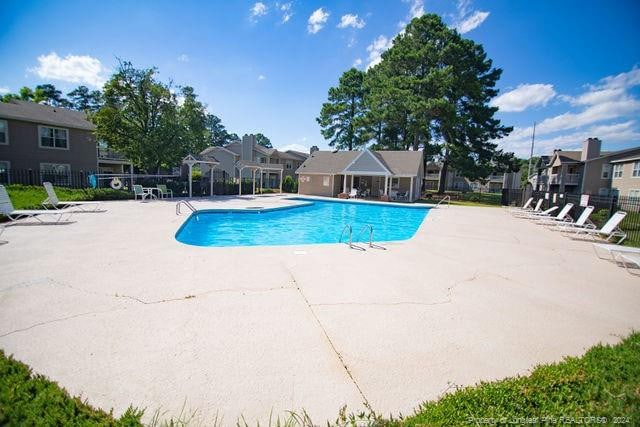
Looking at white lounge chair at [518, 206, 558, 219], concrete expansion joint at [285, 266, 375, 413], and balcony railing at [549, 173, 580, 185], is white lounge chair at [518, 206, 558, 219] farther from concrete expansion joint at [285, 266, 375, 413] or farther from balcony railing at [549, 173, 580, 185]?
balcony railing at [549, 173, 580, 185]

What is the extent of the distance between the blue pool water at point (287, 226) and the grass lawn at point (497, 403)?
7847mm

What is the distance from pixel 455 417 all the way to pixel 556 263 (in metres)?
7.36

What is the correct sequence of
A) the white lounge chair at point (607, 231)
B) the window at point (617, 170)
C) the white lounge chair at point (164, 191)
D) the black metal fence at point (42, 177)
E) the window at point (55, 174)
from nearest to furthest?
the white lounge chair at point (607, 231)
the black metal fence at point (42, 177)
the window at point (55, 174)
the white lounge chair at point (164, 191)
the window at point (617, 170)

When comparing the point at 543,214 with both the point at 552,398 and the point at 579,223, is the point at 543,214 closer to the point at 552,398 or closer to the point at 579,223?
the point at 579,223

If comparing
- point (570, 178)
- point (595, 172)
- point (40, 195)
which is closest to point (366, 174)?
point (40, 195)

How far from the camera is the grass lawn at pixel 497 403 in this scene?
1.84 m

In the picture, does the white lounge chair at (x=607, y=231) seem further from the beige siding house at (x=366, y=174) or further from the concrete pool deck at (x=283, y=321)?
the beige siding house at (x=366, y=174)

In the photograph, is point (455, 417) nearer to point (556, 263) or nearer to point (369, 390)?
point (369, 390)

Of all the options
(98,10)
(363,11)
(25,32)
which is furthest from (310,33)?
(25,32)

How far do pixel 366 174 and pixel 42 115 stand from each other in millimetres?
27142

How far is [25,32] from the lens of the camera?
15578 millimetres

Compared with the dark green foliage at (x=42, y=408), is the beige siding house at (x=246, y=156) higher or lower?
higher

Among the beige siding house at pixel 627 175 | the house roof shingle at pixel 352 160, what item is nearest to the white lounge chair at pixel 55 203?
the house roof shingle at pixel 352 160

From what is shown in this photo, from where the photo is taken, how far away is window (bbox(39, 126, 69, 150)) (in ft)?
69.8
